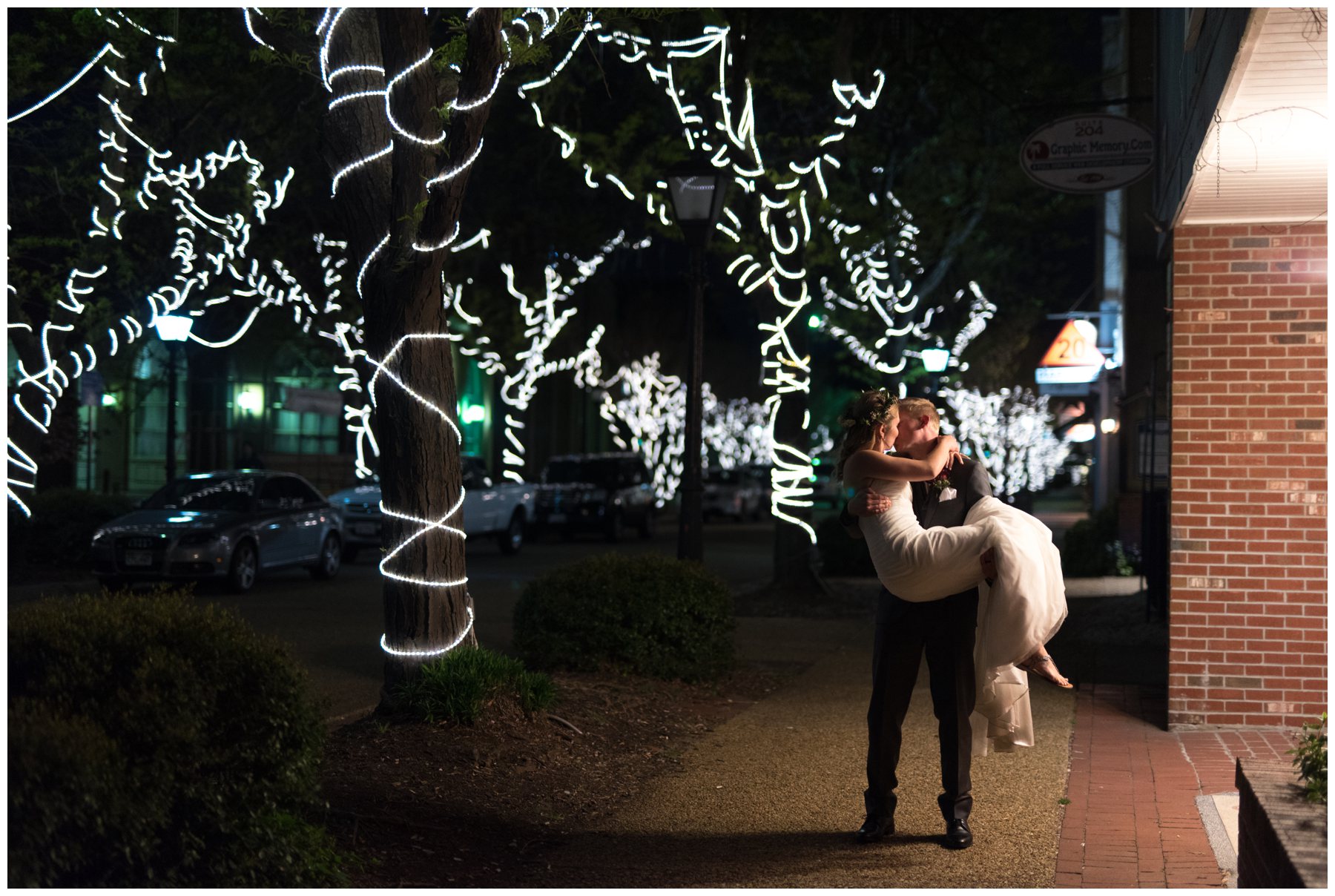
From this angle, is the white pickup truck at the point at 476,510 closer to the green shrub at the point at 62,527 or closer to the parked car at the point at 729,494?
the green shrub at the point at 62,527

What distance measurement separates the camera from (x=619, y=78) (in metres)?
20.1

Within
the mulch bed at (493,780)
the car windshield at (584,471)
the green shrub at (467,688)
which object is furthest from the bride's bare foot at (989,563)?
the car windshield at (584,471)

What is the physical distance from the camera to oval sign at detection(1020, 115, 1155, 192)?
10398mm

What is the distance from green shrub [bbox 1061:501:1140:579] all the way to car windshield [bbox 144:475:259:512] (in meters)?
12.1

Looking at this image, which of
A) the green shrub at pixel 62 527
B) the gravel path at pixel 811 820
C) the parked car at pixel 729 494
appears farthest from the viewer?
the parked car at pixel 729 494

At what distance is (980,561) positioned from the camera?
5684mm

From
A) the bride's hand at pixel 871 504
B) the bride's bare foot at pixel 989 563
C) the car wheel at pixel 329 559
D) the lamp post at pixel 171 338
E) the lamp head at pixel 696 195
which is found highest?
the lamp head at pixel 696 195

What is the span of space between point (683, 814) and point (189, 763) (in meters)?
2.68

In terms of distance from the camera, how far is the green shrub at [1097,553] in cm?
2098

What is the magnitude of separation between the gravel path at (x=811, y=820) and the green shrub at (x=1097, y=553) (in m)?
12.5

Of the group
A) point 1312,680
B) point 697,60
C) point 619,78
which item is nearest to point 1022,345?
point 619,78

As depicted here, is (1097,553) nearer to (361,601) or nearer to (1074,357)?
(1074,357)

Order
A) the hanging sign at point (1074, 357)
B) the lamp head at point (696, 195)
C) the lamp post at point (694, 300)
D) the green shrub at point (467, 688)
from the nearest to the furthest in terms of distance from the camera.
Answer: the green shrub at point (467, 688) → the lamp post at point (694, 300) → the lamp head at point (696, 195) → the hanging sign at point (1074, 357)

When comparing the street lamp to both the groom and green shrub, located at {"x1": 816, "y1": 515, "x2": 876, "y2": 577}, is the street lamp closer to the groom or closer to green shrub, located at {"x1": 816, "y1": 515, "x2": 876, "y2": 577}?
green shrub, located at {"x1": 816, "y1": 515, "x2": 876, "y2": 577}
